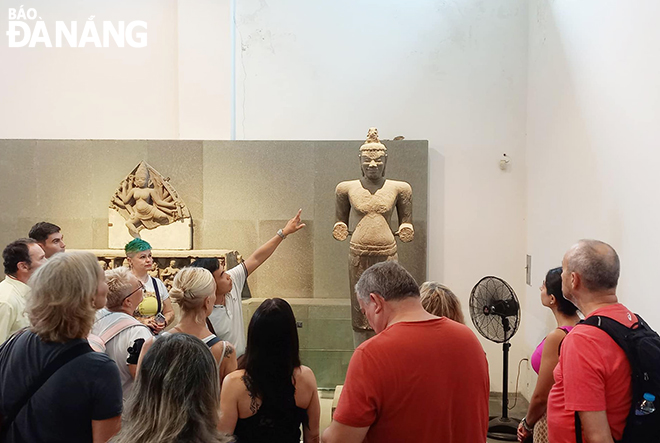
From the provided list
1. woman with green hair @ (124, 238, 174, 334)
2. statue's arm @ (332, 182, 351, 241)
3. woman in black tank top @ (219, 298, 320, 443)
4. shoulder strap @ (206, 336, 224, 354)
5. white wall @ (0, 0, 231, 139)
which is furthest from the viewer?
white wall @ (0, 0, 231, 139)

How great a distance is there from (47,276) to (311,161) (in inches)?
201

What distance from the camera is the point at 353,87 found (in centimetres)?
734

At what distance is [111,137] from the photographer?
771cm

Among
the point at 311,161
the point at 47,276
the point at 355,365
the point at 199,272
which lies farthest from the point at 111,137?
the point at 355,365

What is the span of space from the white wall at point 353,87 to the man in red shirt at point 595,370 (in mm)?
4738

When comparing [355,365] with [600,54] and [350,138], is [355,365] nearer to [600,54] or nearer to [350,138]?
[600,54]

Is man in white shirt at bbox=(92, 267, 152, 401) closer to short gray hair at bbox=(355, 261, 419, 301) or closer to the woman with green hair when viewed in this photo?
short gray hair at bbox=(355, 261, 419, 301)

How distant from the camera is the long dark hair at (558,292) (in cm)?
323

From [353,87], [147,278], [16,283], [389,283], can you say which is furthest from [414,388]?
[353,87]

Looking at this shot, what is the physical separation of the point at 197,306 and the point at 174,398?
46.8 inches

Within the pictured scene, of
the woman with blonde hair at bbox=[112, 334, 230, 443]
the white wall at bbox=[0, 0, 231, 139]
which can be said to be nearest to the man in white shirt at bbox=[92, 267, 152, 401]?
the woman with blonde hair at bbox=[112, 334, 230, 443]

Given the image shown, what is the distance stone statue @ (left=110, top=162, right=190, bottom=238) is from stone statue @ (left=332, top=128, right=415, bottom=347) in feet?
7.88

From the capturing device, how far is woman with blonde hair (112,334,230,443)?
1.71 metres

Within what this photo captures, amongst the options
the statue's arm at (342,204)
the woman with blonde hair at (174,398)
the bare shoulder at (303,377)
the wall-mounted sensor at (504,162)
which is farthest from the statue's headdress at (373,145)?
the woman with blonde hair at (174,398)
